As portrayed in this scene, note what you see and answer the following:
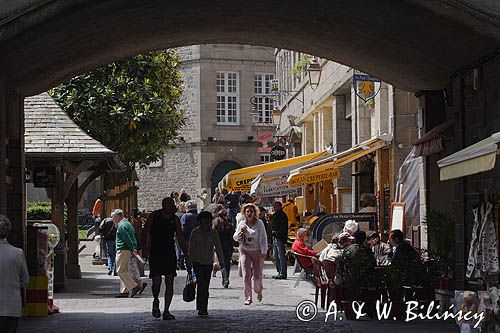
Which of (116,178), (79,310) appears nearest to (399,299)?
(79,310)

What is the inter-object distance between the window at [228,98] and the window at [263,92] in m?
1.12

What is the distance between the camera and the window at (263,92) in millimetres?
62656

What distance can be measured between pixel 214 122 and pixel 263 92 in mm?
3360

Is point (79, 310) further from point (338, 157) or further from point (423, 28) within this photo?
point (338, 157)

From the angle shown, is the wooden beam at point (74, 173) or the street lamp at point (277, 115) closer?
the wooden beam at point (74, 173)

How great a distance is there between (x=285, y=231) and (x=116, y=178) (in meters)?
8.71

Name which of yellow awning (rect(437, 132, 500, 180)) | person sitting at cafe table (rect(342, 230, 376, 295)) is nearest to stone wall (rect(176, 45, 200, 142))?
person sitting at cafe table (rect(342, 230, 376, 295))

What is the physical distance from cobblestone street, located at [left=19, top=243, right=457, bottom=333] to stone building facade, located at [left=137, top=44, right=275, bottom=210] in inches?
1495

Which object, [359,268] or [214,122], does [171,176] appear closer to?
[214,122]

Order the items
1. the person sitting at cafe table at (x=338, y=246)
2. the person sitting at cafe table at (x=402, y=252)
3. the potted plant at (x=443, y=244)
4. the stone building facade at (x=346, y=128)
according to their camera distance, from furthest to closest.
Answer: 1. the stone building facade at (x=346, y=128)
2. the person sitting at cafe table at (x=338, y=246)
3. the potted plant at (x=443, y=244)
4. the person sitting at cafe table at (x=402, y=252)

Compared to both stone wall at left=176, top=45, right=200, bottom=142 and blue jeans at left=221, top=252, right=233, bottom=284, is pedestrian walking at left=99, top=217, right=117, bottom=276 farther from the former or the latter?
stone wall at left=176, top=45, right=200, bottom=142

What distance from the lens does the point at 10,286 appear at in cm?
1068

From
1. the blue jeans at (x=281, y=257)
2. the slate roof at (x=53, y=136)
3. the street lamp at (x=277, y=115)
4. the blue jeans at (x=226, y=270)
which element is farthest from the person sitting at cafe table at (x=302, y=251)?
the street lamp at (x=277, y=115)

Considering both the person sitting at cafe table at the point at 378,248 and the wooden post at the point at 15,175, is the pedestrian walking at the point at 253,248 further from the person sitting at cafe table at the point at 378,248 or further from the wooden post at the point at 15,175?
the wooden post at the point at 15,175
